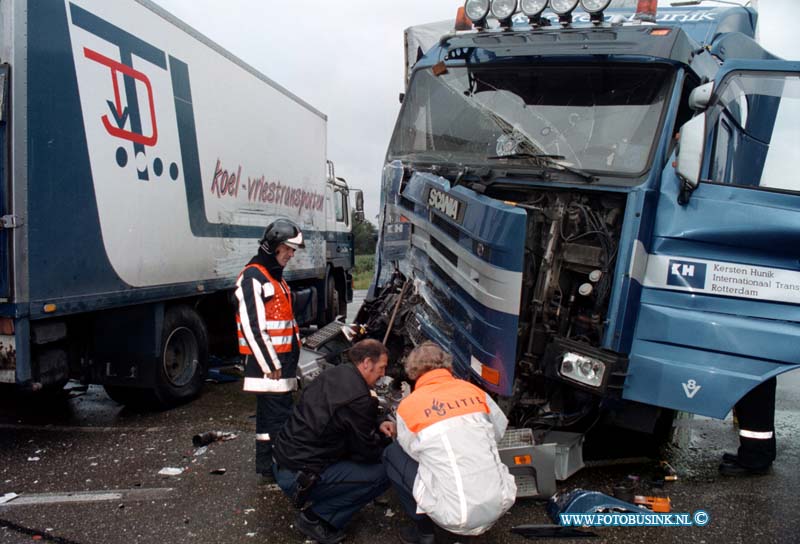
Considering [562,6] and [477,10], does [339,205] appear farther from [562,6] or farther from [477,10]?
[562,6]

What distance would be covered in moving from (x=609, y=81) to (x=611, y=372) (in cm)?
195

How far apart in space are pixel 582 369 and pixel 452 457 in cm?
131

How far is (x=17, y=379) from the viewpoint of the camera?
405 cm

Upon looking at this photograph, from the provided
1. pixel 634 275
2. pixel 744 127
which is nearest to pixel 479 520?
pixel 634 275

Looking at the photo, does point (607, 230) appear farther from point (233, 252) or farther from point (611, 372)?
point (233, 252)

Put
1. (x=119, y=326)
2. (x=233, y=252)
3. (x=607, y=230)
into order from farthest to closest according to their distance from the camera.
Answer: (x=233, y=252) < (x=119, y=326) < (x=607, y=230)

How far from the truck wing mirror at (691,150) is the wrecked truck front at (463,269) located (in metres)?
1.02

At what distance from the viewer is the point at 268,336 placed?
396 centimetres

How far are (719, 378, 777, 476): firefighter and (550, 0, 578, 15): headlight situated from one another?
277cm

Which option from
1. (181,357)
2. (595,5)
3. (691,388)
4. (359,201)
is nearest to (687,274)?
(691,388)

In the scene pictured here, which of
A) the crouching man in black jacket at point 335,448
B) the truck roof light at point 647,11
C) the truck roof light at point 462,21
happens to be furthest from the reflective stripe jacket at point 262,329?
the truck roof light at point 647,11

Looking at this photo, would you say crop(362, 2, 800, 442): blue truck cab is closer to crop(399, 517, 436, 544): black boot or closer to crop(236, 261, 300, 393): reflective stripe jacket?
crop(399, 517, 436, 544): black boot

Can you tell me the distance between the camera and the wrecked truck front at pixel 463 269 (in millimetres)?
3580

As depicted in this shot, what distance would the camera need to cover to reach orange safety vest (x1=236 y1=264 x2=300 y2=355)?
3984mm
